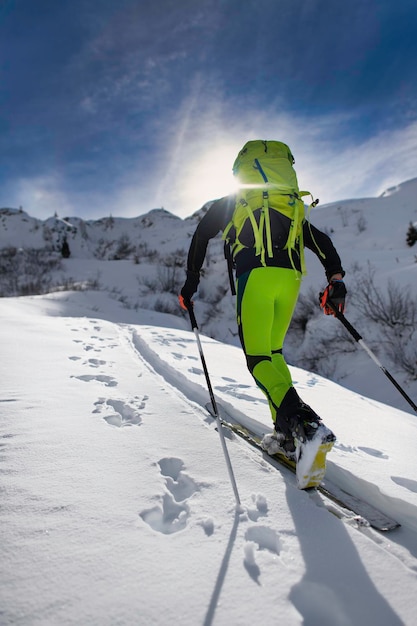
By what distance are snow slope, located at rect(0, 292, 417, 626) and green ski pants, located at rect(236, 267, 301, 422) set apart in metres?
0.48

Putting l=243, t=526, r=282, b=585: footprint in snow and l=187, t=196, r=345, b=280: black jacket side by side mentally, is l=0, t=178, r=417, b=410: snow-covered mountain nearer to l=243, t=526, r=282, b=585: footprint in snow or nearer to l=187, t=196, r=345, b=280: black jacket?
l=187, t=196, r=345, b=280: black jacket

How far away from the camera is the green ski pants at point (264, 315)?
187cm

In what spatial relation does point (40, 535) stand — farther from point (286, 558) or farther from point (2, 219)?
point (2, 219)

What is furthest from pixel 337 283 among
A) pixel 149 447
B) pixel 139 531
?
pixel 139 531

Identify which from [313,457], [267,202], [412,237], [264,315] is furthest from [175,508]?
[412,237]

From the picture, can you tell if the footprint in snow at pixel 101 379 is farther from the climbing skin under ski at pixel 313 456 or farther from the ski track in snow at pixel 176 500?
the climbing skin under ski at pixel 313 456

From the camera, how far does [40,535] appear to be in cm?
114

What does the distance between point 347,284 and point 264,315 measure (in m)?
10.3

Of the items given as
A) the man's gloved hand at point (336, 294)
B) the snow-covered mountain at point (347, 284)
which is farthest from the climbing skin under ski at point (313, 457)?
the snow-covered mountain at point (347, 284)

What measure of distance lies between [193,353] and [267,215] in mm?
3308

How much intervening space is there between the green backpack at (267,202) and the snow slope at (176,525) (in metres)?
1.24

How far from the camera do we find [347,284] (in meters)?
11.2

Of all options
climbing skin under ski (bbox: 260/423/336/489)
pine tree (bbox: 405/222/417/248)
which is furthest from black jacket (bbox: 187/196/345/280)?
pine tree (bbox: 405/222/417/248)

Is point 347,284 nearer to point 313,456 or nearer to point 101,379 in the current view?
point 101,379
